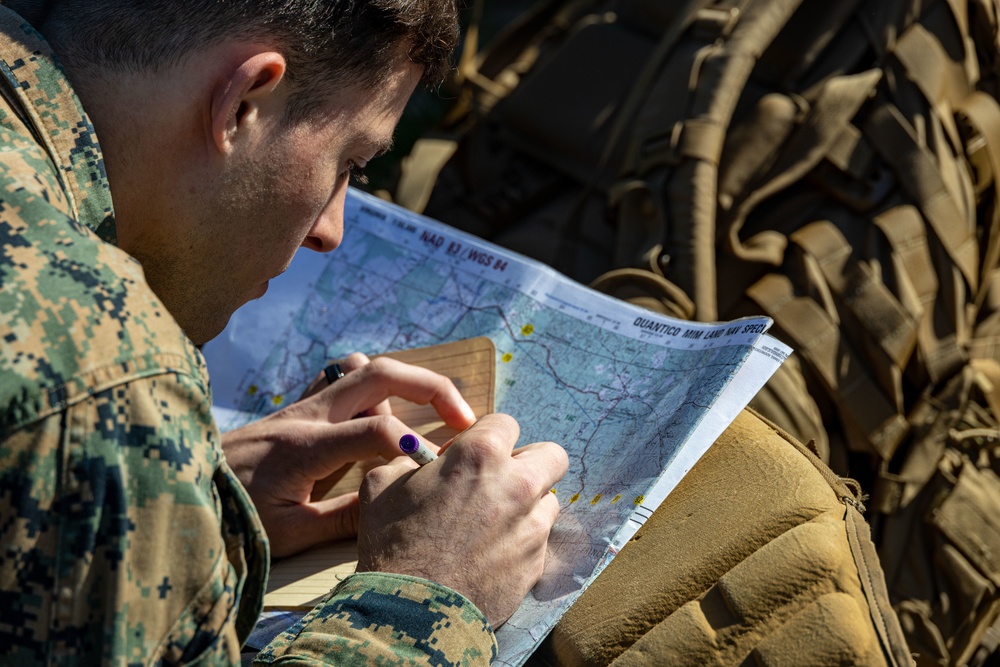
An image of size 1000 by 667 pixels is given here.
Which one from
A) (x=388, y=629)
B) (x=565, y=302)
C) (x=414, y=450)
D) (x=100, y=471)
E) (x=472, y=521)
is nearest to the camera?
(x=100, y=471)

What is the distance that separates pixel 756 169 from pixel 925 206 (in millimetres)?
330

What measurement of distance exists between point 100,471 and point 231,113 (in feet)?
1.40

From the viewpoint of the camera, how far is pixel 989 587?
1793 mm

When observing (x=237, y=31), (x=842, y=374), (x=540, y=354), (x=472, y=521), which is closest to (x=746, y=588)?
(x=472, y=521)

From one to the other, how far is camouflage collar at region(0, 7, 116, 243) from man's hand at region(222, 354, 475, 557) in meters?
0.43

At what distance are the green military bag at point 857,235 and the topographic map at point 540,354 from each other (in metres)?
0.35

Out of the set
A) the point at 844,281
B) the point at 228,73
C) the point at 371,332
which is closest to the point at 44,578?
the point at 228,73

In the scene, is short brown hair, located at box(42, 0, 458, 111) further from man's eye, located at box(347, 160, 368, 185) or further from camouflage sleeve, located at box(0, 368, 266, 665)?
camouflage sleeve, located at box(0, 368, 266, 665)

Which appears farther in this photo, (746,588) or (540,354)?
(540,354)

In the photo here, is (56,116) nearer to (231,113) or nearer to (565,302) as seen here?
(231,113)

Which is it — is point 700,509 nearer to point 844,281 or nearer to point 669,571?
point 669,571

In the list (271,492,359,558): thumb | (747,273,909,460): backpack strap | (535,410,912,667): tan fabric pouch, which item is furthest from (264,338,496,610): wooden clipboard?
(747,273,909,460): backpack strap

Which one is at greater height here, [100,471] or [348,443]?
[100,471]

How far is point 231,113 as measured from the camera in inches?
40.3
